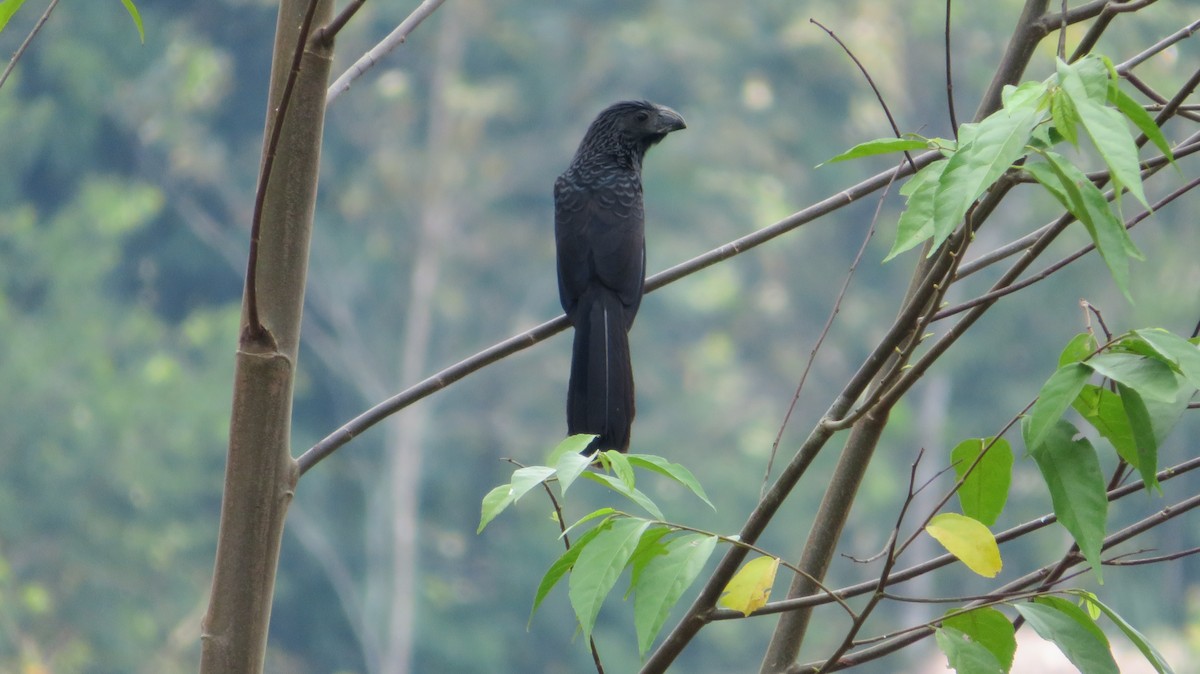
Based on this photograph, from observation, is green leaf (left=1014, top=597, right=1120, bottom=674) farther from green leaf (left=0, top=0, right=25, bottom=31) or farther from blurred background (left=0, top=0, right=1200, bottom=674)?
blurred background (left=0, top=0, right=1200, bottom=674)

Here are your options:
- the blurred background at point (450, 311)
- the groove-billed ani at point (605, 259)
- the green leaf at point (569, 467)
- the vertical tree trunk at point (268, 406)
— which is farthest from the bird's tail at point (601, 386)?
the blurred background at point (450, 311)

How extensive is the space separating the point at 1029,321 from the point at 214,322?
10.2 meters

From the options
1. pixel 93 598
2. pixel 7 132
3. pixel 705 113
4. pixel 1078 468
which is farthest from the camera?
pixel 705 113

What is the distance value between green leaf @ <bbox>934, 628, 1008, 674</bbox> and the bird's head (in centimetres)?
312

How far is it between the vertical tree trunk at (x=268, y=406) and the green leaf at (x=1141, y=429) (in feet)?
2.58

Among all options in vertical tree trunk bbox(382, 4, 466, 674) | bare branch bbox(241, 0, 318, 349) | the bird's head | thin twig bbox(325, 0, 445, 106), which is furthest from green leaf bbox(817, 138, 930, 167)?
vertical tree trunk bbox(382, 4, 466, 674)

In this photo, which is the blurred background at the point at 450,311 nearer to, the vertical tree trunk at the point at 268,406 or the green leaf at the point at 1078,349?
the vertical tree trunk at the point at 268,406

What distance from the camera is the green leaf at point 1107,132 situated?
830 mm

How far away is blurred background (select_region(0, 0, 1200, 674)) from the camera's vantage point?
1460cm

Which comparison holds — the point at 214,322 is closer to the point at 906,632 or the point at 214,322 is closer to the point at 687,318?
the point at 687,318

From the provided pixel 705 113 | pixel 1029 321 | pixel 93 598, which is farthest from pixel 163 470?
pixel 1029 321

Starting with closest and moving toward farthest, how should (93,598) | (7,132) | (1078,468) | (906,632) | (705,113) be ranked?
(1078,468)
(906,632)
(93,598)
(7,132)
(705,113)

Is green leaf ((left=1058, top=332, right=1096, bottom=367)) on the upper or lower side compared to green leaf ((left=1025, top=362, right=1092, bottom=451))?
upper

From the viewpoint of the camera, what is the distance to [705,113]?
54.9ft
